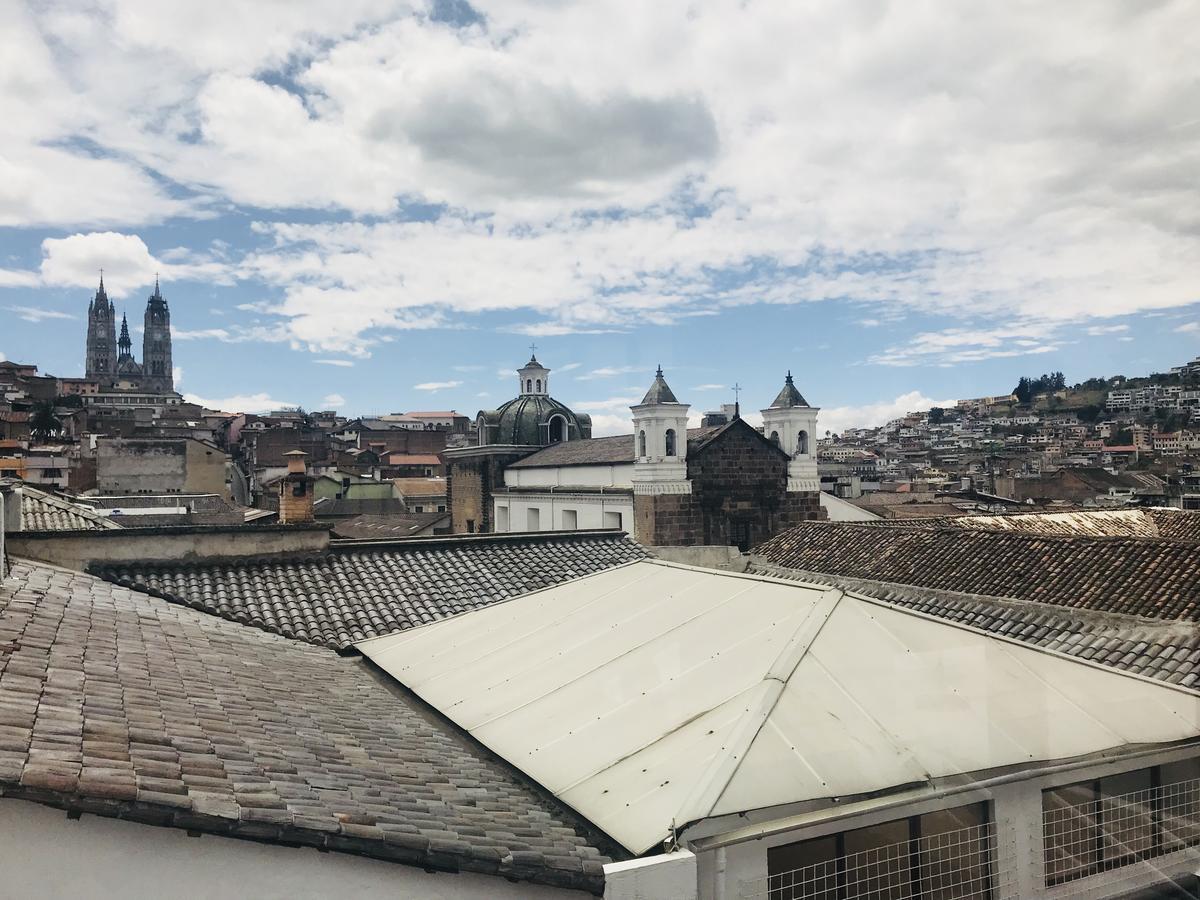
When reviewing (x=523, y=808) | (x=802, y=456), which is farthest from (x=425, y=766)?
(x=802, y=456)

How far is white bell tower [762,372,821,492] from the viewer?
74.2 feet

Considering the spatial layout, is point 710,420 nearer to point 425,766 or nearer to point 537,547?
point 537,547

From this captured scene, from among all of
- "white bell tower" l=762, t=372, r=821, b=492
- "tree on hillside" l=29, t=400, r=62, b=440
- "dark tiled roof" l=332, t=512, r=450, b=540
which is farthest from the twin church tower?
"white bell tower" l=762, t=372, r=821, b=492

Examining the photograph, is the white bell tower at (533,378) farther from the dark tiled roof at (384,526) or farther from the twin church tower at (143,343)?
the twin church tower at (143,343)

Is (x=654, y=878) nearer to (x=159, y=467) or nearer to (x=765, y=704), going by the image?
(x=765, y=704)

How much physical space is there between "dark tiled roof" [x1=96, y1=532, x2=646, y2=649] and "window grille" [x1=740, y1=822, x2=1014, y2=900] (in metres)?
4.80

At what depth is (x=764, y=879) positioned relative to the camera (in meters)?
3.11

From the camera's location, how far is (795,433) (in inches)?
917

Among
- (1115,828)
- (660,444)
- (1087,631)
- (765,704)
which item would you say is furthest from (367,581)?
(660,444)

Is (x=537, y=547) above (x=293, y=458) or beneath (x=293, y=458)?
beneath

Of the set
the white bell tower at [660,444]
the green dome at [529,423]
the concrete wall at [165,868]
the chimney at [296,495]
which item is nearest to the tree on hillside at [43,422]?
the green dome at [529,423]

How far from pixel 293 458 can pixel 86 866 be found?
11552 mm

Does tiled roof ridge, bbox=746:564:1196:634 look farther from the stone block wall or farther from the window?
the stone block wall

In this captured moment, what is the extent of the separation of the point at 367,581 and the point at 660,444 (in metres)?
13.0
